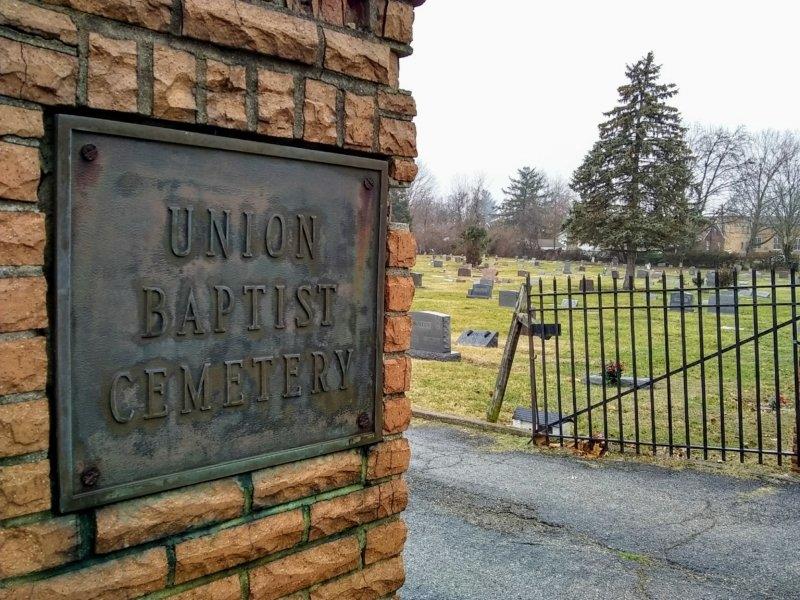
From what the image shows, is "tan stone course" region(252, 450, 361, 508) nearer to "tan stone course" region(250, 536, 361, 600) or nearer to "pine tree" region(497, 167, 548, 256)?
"tan stone course" region(250, 536, 361, 600)

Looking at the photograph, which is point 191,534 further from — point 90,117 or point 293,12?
point 293,12

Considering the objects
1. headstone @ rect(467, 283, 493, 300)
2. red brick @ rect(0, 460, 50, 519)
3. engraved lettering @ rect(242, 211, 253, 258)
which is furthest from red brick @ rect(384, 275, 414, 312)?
headstone @ rect(467, 283, 493, 300)

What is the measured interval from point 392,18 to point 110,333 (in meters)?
1.29

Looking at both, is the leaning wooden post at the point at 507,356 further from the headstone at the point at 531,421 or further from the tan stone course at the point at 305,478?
the tan stone course at the point at 305,478

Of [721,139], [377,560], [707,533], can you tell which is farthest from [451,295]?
[721,139]

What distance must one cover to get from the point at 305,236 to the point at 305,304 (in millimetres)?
206

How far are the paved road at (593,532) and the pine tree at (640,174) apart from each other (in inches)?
1175

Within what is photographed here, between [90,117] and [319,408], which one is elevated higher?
[90,117]

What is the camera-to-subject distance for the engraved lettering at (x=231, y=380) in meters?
1.71

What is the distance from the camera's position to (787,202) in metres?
48.8

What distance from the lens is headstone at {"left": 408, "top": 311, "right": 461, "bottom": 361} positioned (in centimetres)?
1120

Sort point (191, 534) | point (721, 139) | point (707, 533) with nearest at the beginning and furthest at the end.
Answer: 1. point (191, 534)
2. point (707, 533)
3. point (721, 139)

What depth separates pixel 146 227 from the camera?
152 centimetres

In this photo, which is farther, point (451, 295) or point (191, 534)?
point (451, 295)
